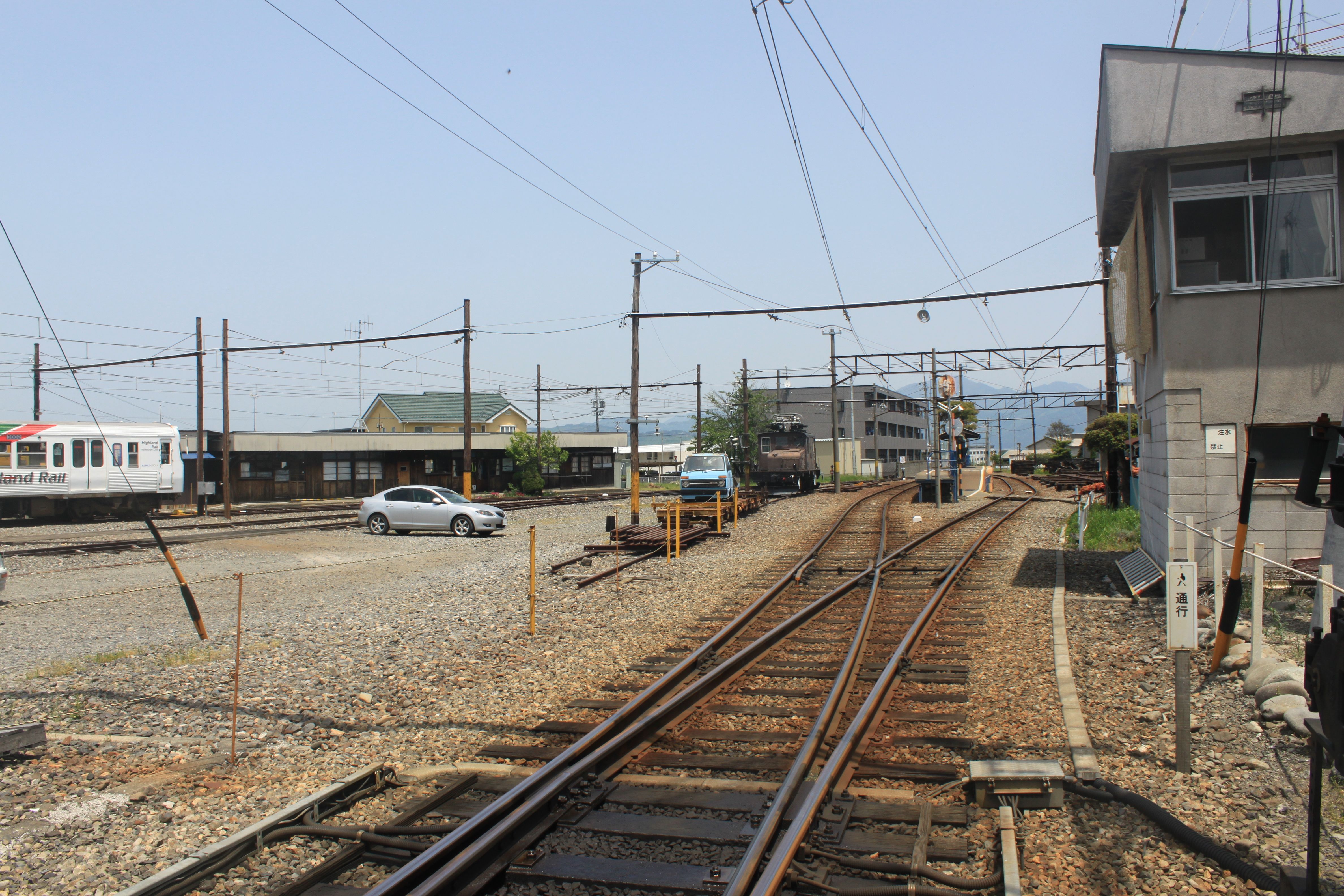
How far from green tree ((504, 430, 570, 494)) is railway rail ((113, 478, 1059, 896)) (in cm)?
4194

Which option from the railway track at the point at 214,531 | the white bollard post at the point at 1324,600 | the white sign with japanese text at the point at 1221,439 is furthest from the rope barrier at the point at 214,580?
the white bollard post at the point at 1324,600

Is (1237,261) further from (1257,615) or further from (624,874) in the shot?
(624,874)

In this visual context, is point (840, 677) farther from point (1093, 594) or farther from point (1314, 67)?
point (1314, 67)

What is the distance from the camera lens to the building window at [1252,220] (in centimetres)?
1084

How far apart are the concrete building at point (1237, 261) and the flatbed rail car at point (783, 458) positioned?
2722 cm

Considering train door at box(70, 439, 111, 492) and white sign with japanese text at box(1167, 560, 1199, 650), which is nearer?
white sign with japanese text at box(1167, 560, 1199, 650)

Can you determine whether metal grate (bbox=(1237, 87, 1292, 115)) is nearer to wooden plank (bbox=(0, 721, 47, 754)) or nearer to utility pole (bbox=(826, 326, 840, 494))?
wooden plank (bbox=(0, 721, 47, 754))

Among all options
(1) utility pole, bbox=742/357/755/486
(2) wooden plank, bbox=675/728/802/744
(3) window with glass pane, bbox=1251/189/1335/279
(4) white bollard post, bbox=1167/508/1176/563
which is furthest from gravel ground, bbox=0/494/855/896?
(1) utility pole, bbox=742/357/755/486

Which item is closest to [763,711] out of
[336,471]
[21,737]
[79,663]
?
[21,737]

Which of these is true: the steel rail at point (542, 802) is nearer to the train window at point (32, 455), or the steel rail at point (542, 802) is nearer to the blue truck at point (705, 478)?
the blue truck at point (705, 478)

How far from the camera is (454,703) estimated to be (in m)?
7.49

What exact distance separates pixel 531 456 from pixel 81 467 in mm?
24817

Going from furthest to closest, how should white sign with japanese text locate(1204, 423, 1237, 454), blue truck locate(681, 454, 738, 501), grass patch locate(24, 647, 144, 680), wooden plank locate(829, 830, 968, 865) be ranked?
blue truck locate(681, 454, 738, 501) < white sign with japanese text locate(1204, 423, 1237, 454) < grass patch locate(24, 647, 144, 680) < wooden plank locate(829, 830, 968, 865)

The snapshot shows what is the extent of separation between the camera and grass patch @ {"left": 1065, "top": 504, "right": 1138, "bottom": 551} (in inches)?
640
